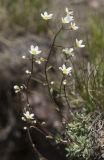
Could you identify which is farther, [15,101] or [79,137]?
[15,101]

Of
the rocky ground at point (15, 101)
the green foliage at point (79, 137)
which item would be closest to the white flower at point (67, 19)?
the green foliage at point (79, 137)

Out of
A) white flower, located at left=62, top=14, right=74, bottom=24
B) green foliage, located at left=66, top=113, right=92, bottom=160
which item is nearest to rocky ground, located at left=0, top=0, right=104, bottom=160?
green foliage, located at left=66, top=113, right=92, bottom=160

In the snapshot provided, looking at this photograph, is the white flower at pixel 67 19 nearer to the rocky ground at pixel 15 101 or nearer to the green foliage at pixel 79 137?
the green foliage at pixel 79 137

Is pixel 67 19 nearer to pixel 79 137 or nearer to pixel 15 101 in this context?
pixel 79 137

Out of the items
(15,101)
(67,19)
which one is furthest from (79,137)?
(15,101)

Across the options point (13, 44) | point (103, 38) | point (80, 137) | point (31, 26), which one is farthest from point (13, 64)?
point (80, 137)

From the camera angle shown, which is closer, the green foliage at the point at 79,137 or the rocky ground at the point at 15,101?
the green foliage at the point at 79,137

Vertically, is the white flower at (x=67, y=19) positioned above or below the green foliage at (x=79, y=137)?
above

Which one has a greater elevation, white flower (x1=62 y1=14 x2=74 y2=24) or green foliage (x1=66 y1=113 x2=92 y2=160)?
white flower (x1=62 y1=14 x2=74 y2=24)

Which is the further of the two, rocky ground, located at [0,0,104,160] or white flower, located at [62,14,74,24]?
rocky ground, located at [0,0,104,160]

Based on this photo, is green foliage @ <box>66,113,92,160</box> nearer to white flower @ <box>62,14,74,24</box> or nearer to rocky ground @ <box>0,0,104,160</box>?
white flower @ <box>62,14,74,24</box>

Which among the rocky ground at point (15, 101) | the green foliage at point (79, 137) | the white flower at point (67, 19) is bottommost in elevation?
the rocky ground at point (15, 101)

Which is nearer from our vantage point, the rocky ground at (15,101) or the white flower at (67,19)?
the white flower at (67,19)
